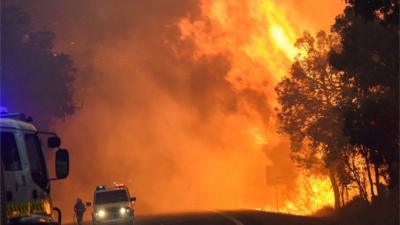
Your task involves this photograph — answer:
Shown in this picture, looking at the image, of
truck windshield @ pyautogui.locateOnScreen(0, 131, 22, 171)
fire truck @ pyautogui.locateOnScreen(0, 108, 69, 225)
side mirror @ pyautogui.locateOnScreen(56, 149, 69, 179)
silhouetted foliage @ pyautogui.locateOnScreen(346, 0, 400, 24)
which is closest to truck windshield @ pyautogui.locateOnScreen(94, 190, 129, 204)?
silhouetted foliage @ pyautogui.locateOnScreen(346, 0, 400, 24)

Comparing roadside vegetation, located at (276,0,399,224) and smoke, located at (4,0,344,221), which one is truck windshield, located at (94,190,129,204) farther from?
smoke, located at (4,0,344,221)

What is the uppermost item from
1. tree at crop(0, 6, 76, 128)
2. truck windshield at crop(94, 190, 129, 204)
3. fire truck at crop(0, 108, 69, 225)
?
tree at crop(0, 6, 76, 128)

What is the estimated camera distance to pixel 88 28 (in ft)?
429

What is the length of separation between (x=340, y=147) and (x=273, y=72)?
23357 millimetres

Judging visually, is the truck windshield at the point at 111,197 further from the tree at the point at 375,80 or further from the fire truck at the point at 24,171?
the fire truck at the point at 24,171

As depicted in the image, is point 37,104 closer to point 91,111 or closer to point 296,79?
point 296,79

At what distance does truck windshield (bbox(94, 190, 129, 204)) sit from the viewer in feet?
127

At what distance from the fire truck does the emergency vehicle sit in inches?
948

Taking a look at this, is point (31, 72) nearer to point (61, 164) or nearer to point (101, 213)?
point (101, 213)

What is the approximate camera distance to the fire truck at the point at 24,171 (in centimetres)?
1210

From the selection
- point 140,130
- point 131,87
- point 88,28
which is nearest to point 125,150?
point 140,130

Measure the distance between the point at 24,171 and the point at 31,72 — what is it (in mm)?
53530

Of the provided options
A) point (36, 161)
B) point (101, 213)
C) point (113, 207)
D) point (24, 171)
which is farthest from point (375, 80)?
point (24, 171)

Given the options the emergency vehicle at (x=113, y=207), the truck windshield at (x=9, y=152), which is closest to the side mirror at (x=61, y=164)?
the truck windshield at (x=9, y=152)
